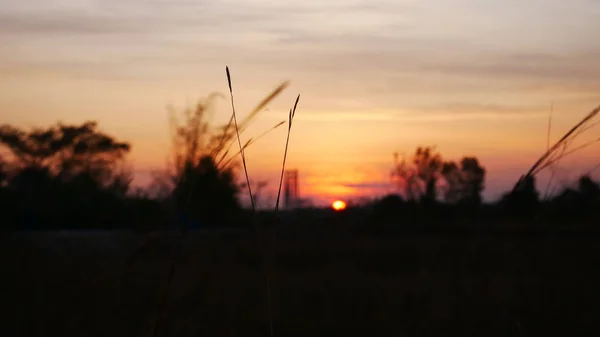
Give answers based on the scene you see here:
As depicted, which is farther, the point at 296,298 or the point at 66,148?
the point at 66,148

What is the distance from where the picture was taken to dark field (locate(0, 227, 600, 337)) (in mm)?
6105

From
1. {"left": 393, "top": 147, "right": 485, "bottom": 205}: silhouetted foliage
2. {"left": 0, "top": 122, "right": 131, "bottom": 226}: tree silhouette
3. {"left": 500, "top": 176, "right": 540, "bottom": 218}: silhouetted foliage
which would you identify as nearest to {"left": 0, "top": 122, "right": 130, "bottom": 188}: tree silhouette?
{"left": 0, "top": 122, "right": 131, "bottom": 226}: tree silhouette

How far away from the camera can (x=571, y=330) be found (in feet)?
17.9

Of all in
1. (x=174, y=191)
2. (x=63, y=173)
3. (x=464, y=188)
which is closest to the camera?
(x=174, y=191)

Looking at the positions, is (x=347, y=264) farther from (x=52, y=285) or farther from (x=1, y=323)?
(x=1, y=323)

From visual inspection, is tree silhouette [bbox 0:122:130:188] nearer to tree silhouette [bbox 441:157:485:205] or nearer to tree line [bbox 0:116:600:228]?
tree line [bbox 0:116:600:228]

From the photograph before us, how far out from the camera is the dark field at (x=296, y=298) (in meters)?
6.11

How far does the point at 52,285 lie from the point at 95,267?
1310mm

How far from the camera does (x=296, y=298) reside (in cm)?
877

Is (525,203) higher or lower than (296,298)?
higher

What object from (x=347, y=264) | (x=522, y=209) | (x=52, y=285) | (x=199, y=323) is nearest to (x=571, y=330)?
(x=522, y=209)

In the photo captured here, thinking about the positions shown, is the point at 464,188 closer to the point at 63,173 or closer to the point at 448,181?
the point at 448,181

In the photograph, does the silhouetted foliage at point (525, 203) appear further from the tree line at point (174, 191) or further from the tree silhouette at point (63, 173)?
the tree silhouette at point (63, 173)

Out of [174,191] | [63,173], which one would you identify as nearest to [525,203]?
[174,191]
